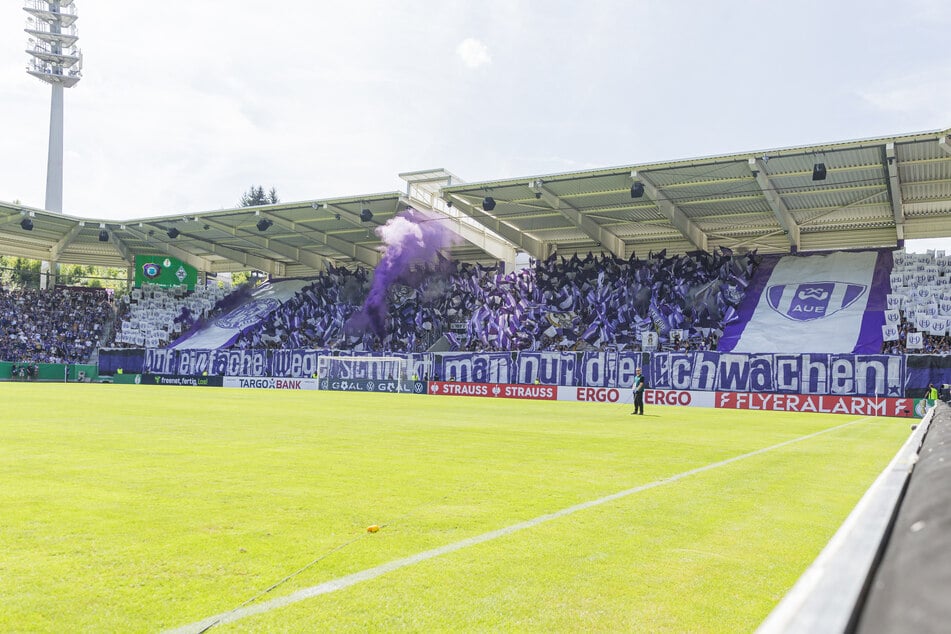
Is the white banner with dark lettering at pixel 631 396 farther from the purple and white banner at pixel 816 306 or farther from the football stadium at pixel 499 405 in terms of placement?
the purple and white banner at pixel 816 306

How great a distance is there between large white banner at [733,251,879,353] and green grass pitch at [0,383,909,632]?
27.3m

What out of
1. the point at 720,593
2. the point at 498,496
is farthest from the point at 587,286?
the point at 720,593

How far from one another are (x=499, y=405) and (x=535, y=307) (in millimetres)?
18917

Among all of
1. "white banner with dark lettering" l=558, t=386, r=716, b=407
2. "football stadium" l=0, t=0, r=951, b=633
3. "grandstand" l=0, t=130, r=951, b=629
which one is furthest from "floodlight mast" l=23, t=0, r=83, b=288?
"white banner with dark lettering" l=558, t=386, r=716, b=407

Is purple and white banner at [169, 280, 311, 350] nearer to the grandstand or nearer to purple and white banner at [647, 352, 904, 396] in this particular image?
the grandstand

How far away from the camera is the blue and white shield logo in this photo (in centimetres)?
4144

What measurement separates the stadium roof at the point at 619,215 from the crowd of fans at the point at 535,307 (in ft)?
7.79

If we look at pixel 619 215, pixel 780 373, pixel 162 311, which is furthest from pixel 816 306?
pixel 162 311

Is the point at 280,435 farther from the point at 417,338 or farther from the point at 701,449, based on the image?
the point at 417,338

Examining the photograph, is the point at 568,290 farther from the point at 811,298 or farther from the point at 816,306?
the point at 816,306

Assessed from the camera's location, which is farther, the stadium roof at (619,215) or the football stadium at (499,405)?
the stadium roof at (619,215)

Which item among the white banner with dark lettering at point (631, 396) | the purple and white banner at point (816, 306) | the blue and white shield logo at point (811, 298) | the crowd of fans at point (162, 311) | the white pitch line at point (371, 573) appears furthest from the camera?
the crowd of fans at point (162, 311)

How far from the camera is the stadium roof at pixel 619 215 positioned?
37.1 meters

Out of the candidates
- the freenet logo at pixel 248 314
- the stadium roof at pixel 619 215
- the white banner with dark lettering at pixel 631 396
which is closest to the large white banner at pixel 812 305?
the stadium roof at pixel 619 215
